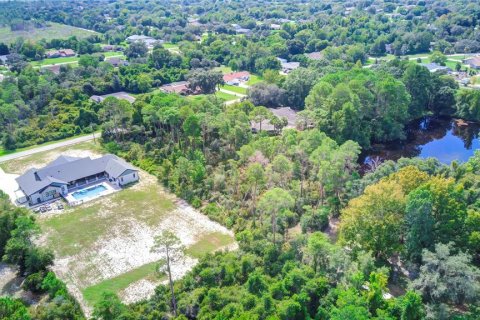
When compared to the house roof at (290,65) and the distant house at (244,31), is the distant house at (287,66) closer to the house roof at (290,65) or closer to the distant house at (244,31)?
the house roof at (290,65)

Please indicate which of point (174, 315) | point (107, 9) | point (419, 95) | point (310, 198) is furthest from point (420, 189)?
point (107, 9)

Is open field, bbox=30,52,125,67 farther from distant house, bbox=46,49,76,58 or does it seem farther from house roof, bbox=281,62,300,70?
house roof, bbox=281,62,300,70

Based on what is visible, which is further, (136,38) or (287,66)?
(136,38)

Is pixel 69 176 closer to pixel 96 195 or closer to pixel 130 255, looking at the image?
pixel 96 195

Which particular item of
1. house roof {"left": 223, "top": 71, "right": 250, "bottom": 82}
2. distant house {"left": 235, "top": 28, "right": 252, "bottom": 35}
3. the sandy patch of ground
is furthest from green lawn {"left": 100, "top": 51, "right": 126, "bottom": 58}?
the sandy patch of ground

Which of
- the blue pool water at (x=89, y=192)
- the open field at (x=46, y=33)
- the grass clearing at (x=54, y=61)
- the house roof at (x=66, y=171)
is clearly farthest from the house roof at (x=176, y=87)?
the open field at (x=46, y=33)

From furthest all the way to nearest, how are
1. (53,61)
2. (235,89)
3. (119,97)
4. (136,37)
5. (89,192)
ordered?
(136,37)
(53,61)
(235,89)
(119,97)
(89,192)

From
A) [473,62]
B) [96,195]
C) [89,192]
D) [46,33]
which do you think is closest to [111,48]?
[46,33]
